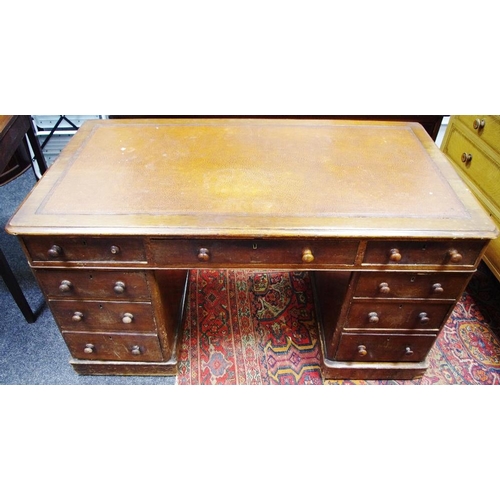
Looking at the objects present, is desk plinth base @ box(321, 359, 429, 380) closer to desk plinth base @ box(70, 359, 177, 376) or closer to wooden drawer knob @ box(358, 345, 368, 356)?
wooden drawer knob @ box(358, 345, 368, 356)

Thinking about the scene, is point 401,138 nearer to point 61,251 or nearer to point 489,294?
point 489,294

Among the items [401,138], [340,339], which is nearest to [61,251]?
[340,339]

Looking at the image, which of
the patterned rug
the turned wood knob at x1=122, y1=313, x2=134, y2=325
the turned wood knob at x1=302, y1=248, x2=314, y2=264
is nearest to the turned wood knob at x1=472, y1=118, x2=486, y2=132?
the patterned rug

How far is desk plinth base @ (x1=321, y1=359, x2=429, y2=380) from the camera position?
67.1 inches

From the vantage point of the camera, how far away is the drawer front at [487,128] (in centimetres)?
198

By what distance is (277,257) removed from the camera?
1.29 meters

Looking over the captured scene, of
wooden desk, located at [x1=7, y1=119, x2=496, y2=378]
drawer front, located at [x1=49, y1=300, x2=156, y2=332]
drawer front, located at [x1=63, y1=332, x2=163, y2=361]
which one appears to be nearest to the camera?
wooden desk, located at [x1=7, y1=119, x2=496, y2=378]

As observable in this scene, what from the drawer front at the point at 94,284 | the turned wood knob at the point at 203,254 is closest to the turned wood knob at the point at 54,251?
the drawer front at the point at 94,284

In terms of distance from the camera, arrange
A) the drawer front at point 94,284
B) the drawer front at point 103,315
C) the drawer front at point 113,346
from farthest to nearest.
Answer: the drawer front at point 113,346
the drawer front at point 103,315
the drawer front at point 94,284

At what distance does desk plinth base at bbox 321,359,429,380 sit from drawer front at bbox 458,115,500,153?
121 cm

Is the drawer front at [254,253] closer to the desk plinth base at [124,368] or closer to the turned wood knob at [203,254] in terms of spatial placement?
the turned wood knob at [203,254]

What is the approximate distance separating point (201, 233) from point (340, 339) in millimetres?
800

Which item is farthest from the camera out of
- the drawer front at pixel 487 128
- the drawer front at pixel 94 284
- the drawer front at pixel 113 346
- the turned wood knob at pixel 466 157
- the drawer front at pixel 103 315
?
the turned wood knob at pixel 466 157

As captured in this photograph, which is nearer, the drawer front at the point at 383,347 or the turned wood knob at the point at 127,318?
the turned wood knob at the point at 127,318
